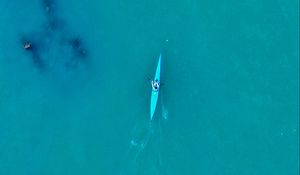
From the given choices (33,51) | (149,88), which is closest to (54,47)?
(33,51)

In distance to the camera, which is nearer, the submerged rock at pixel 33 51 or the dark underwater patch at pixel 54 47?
the dark underwater patch at pixel 54 47

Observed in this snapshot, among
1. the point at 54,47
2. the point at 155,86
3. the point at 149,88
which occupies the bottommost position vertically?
the point at 155,86

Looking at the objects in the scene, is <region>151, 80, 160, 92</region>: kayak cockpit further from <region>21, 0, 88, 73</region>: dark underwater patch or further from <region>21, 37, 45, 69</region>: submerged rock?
<region>21, 37, 45, 69</region>: submerged rock

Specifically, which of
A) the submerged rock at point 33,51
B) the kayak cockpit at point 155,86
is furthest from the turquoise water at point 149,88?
the kayak cockpit at point 155,86

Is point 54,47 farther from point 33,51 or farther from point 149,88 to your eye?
point 149,88

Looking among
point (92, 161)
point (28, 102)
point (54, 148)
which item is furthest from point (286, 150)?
point (28, 102)

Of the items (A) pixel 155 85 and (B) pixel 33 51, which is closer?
(A) pixel 155 85

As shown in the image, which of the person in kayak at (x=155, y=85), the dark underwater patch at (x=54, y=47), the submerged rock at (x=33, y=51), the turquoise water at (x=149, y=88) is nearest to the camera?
the turquoise water at (x=149, y=88)

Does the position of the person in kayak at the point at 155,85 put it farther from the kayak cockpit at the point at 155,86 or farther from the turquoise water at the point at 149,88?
the turquoise water at the point at 149,88

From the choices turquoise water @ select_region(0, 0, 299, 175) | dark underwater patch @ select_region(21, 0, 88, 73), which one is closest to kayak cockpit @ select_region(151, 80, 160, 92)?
turquoise water @ select_region(0, 0, 299, 175)
